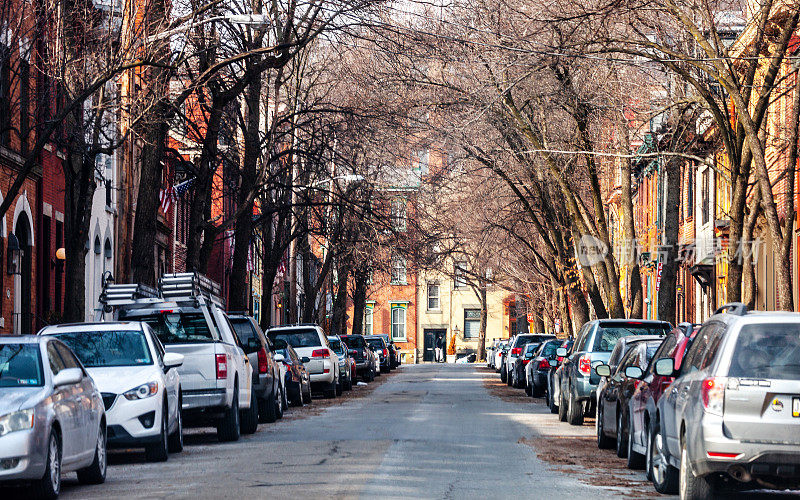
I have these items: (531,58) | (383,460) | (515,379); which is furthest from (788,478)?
(515,379)

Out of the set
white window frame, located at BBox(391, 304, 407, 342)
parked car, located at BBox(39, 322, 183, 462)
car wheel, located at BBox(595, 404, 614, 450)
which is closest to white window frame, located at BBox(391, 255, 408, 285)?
white window frame, located at BBox(391, 304, 407, 342)

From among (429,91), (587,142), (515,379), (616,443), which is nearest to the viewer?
(616,443)

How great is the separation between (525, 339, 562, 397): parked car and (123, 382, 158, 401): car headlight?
18.0m

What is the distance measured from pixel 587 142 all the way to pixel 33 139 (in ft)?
42.1

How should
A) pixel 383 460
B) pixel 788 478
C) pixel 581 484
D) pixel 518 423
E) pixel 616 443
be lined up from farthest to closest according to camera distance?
pixel 518 423 < pixel 616 443 < pixel 383 460 < pixel 581 484 < pixel 788 478

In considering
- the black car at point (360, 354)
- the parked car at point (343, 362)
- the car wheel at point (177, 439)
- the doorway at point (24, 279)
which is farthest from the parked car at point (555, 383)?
the black car at point (360, 354)

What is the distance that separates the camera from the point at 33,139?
2931cm

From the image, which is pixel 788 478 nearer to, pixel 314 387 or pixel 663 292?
pixel 663 292

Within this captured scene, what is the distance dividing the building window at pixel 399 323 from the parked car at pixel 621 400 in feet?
302

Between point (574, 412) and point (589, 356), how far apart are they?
1.15m

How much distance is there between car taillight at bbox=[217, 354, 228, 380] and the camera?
664 inches

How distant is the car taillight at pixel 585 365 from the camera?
20562 mm

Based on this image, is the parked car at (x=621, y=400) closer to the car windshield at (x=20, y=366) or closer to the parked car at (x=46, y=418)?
the parked car at (x=46, y=418)

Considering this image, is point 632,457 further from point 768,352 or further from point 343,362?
point 343,362
